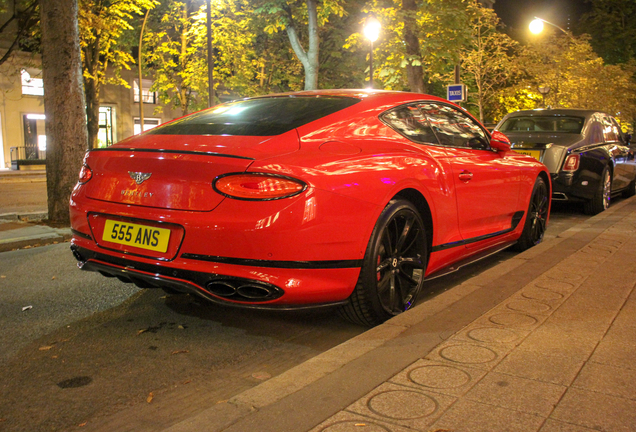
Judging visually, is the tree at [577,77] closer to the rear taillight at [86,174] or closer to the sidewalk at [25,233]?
the sidewalk at [25,233]

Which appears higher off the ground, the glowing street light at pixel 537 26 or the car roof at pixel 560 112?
the glowing street light at pixel 537 26

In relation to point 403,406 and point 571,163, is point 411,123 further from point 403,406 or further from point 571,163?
point 571,163

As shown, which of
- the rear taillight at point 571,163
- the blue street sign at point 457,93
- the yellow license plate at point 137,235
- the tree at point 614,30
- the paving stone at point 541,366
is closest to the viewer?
the paving stone at point 541,366

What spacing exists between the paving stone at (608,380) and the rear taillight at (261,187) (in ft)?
5.17

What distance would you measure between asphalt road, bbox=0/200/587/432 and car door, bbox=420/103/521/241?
0.63 meters

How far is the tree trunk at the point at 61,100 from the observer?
8773mm

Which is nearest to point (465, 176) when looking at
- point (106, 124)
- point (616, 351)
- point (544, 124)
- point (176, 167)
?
point (616, 351)

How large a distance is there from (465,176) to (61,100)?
255 inches

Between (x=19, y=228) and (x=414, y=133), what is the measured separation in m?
5.90

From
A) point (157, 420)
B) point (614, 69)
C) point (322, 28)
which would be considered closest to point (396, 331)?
point (157, 420)

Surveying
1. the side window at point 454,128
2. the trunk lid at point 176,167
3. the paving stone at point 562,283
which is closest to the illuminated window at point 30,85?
the side window at point 454,128

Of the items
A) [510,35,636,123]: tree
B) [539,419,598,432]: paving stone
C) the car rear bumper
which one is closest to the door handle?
the car rear bumper

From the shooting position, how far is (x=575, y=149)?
930cm

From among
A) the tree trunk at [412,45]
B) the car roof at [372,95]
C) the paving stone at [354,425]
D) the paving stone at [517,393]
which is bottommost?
the paving stone at [354,425]
